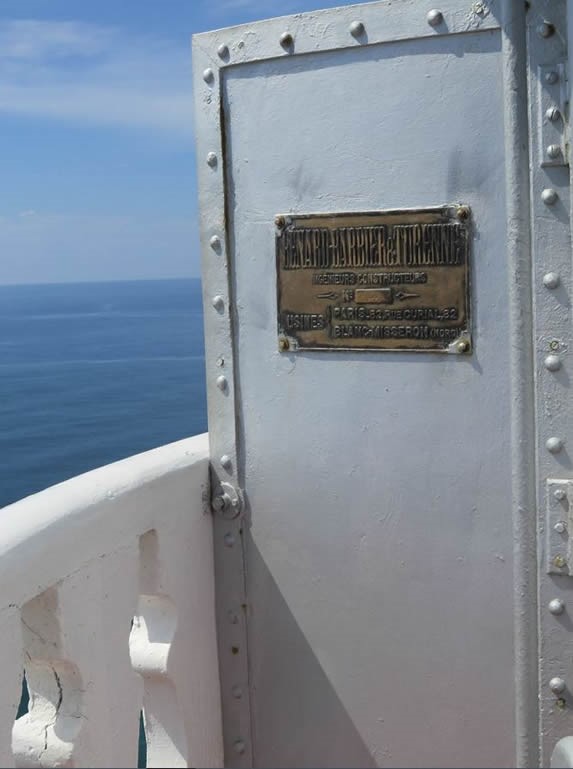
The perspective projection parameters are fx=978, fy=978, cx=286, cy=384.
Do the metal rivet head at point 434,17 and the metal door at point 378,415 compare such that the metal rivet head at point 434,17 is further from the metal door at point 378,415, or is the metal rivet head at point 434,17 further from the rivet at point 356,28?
the rivet at point 356,28

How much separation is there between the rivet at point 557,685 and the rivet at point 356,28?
1587mm

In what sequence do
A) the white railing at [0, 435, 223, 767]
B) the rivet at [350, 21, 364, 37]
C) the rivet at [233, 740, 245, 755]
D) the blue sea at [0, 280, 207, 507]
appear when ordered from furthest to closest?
the blue sea at [0, 280, 207, 507] → the rivet at [233, 740, 245, 755] → the rivet at [350, 21, 364, 37] → the white railing at [0, 435, 223, 767]

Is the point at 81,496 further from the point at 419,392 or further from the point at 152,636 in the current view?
the point at 419,392

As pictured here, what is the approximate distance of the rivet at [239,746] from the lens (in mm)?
2713

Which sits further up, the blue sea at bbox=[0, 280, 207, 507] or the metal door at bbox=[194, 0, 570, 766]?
the metal door at bbox=[194, 0, 570, 766]

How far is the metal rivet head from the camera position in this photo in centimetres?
221

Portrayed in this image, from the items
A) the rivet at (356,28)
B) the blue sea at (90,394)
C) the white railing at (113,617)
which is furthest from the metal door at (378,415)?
the blue sea at (90,394)

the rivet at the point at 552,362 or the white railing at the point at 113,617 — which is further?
the rivet at the point at 552,362

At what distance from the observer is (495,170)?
2199mm

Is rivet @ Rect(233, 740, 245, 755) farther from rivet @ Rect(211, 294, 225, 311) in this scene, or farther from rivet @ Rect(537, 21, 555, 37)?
rivet @ Rect(537, 21, 555, 37)

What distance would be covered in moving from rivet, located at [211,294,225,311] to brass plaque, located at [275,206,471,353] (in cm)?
18

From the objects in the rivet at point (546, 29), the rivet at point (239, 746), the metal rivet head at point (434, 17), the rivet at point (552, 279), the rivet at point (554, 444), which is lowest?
the rivet at point (239, 746)

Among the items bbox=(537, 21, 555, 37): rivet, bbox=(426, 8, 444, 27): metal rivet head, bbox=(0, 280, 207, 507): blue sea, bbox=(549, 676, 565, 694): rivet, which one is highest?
bbox=(426, 8, 444, 27): metal rivet head

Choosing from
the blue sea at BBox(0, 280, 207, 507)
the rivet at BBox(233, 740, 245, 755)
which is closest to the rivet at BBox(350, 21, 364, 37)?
the rivet at BBox(233, 740, 245, 755)
